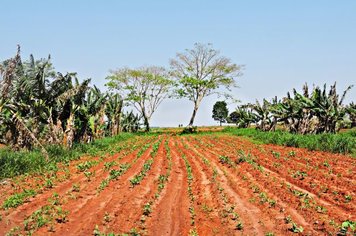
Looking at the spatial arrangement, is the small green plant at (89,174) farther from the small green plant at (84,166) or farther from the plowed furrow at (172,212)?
the plowed furrow at (172,212)

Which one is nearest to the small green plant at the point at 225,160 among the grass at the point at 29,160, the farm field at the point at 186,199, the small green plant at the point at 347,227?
the farm field at the point at 186,199

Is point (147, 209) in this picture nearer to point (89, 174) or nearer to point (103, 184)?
point (103, 184)

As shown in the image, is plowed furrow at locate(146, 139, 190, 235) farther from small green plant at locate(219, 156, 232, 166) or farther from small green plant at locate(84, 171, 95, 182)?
small green plant at locate(219, 156, 232, 166)

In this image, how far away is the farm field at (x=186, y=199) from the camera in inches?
316

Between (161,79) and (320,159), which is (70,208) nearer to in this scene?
(320,159)

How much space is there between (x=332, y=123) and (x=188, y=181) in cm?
1852

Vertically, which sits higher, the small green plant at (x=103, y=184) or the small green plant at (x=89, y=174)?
the small green plant at (x=89, y=174)

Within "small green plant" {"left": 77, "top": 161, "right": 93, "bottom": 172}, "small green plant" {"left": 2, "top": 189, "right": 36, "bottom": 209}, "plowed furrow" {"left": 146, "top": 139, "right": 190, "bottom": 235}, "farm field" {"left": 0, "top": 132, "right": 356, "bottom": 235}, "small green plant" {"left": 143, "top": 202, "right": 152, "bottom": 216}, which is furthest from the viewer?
"small green plant" {"left": 77, "top": 161, "right": 93, "bottom": 172}

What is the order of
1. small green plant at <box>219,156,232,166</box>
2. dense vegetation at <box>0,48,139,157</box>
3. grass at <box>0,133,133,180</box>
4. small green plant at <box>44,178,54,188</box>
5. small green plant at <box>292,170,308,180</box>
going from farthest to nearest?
dense vegetation at <box>0,48,139,157</box>
small green plant at <box>219,156,232,166</box>
grass at <box>0,133,133,180</box>
small green plant at <box>292,170,308,180</box>
small green plant at <box>44,178,54,188</box>

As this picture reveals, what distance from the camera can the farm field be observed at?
26.3 feet

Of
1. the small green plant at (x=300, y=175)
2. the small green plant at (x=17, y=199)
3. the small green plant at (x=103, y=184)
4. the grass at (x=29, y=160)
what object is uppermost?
the grass at (x=29, y=160)

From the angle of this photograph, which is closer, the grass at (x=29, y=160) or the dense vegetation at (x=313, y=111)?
the grass at (x=29, y=160)

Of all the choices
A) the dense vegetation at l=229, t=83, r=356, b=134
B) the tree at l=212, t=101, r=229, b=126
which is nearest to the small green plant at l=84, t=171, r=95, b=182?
the dense vegetation at l=229, t=83, r=356, b=134

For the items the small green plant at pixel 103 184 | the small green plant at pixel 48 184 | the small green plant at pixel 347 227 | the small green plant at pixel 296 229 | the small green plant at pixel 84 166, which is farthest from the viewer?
the small green plant at pixel 84 166
